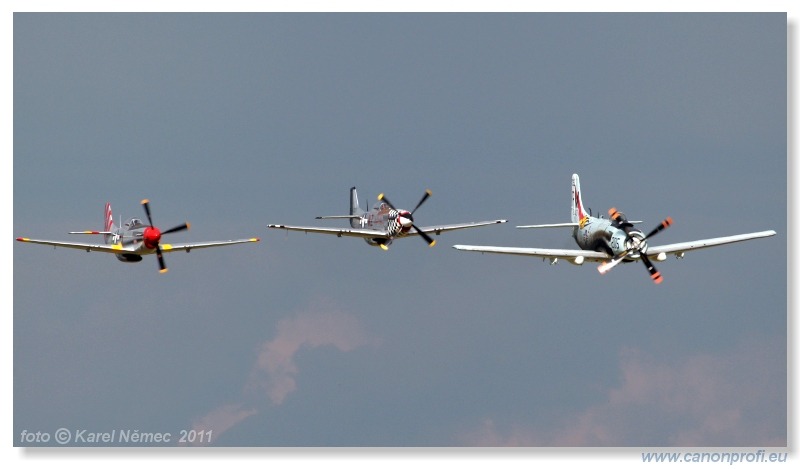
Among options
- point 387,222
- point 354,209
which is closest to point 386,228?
point 387,222

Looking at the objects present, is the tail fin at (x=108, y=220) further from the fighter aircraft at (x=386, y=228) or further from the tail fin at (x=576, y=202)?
the tail fin at (x=576, y=202)

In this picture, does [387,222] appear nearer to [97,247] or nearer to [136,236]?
[136,236]

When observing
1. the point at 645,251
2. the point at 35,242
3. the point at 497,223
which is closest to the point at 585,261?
the point at 645,251

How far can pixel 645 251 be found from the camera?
278 ft

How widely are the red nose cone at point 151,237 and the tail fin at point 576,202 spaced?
2926 cm

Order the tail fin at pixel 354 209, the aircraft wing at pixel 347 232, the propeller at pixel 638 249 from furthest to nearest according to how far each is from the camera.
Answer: the tail fin at pixel 354 209 < the aircraft wing at pixel 347 232 < the propeller at pixel 638 249

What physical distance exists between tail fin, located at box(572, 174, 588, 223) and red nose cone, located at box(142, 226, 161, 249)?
1152 inches

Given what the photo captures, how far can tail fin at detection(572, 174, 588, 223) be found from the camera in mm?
96688

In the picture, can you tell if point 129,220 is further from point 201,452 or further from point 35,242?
point 201,452

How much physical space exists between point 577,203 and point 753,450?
21.3m

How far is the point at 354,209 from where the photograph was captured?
109812 millimetres

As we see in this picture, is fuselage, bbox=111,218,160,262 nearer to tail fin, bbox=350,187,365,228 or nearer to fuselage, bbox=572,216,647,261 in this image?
tail fin, bbox=350,187,365,228

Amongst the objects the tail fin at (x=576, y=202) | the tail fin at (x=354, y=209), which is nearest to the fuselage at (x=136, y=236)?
the tail fin at (x=354, y=209)

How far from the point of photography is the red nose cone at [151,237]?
88438mm
